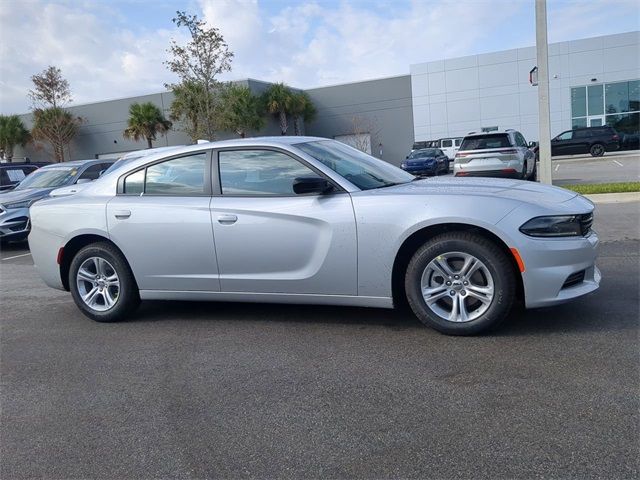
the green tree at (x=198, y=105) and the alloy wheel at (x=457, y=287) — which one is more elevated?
the green tree at (x=198, y=105)

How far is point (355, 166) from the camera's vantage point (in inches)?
198

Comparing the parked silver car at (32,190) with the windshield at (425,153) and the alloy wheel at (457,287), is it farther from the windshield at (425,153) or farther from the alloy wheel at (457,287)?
the windshield at (425,153)

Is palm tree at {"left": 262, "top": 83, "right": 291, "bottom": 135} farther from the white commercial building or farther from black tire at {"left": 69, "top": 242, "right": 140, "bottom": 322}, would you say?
black tire at {"left": 69, "top": 242, "right": 140, "bottom": 322}

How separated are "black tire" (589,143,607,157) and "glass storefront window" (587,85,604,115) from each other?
30.9 ft

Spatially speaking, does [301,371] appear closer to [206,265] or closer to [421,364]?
[421,364]

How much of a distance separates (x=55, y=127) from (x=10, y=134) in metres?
4.58

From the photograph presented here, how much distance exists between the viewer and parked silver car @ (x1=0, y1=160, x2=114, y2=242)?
1155 cm

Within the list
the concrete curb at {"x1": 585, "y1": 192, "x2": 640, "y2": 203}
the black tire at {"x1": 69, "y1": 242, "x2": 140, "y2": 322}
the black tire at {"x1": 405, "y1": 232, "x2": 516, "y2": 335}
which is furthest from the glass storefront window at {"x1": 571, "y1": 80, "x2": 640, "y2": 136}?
the black tire at {"x1": 69, "y1": 242, "x2": 140, "y2": 322}

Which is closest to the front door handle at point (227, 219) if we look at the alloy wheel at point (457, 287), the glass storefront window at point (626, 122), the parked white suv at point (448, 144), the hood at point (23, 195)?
the alloy wheel at point (457, 287)

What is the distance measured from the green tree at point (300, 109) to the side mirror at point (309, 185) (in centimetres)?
3578

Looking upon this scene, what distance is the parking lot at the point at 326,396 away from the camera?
9.12 feet

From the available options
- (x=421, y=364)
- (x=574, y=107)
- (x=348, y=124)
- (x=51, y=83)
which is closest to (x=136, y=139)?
(x=51, y=83)

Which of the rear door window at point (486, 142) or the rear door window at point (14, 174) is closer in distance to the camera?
the rear door window at point (486, 142)

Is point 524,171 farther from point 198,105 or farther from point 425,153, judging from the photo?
point 425,153
